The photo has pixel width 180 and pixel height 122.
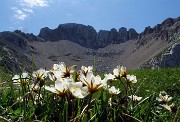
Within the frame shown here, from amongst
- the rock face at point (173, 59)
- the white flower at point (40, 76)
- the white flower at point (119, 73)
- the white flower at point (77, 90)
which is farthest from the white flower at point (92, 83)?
the rock face at point (173, 59)

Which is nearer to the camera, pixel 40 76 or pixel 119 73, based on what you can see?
→ pixel 40 76

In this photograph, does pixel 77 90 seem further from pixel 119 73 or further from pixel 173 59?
pixel 173 59

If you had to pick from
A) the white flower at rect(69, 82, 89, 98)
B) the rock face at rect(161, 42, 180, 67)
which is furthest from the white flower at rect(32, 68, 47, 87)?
the rock face at rect(161, 42, 180, 67)

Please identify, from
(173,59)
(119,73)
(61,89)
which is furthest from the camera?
(173,59)

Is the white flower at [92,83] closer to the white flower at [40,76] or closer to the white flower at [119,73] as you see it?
the white flower at [40,76]

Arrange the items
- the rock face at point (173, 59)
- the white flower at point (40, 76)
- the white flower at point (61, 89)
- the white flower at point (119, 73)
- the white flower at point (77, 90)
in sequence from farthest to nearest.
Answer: the rock face at point (173, 59), the white flower at point (119, 73), the white flower at point (40, 76), the white flower at point (61, 89), the white flower at point (77, 90)

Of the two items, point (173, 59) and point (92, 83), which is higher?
point (173, 59)

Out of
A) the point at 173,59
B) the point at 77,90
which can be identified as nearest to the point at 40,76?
the point at 77,90

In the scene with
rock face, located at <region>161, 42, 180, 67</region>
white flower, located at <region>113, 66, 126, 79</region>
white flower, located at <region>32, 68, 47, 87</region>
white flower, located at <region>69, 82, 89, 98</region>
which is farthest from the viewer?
rock face, located at <region>161, 42, 180, 67</region>

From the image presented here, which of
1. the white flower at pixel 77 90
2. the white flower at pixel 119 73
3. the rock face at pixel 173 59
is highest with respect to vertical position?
the rock face at pixel 173 59

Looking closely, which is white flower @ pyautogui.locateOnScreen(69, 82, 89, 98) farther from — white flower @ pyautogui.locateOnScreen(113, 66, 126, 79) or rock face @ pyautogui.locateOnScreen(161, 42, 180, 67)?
rock face @ pyautogui.locateOnScreen(161, 42, 180, 67)

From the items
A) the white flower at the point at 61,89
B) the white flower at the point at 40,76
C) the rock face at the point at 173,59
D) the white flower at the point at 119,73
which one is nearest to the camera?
the white flower at the point at 61,89

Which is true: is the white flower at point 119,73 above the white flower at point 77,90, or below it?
above

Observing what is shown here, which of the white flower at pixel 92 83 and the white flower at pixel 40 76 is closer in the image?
the white flower at pixel 92 83
